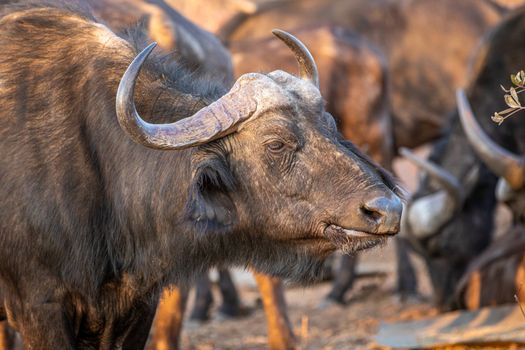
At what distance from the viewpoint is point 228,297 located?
1003cm

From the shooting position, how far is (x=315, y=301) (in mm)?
11109

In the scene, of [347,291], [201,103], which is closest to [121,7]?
[201,103]

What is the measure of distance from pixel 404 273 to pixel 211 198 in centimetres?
676

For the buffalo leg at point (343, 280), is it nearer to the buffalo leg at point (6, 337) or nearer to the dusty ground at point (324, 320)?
the dusty ground at point (324, 320)

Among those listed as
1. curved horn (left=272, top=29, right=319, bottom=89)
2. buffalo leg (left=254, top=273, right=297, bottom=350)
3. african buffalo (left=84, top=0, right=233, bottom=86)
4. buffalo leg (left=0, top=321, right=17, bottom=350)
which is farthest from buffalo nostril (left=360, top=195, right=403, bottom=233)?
buffalo leg (left=254, top=273, right=297, bottom=350)

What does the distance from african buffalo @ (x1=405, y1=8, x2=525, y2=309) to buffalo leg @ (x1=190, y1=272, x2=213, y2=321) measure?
77.7 inches

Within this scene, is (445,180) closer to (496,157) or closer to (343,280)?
(496,157)

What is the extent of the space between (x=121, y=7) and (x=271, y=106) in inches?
123

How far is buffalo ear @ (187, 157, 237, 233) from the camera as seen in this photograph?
4.58 metres

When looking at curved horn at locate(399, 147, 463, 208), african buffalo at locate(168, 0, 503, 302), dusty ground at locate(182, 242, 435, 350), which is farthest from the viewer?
african buffalo at locate(168, 0, 503, 302)

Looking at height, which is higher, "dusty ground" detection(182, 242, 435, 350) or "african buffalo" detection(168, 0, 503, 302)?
"african buffalo" detection(168, 0, 503, 302)

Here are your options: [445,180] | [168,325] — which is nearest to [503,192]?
[445,180]

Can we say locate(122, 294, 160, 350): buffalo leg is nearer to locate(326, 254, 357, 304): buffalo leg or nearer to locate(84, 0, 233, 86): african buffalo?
locate(84, 0, 233, 86): african buffalo

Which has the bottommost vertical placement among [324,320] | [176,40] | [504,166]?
[324,320]
